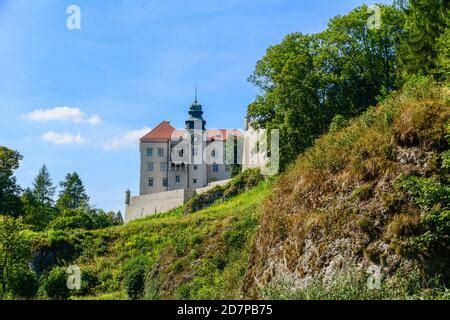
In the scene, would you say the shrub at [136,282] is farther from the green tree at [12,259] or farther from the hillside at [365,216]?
the hillside at [365,216]

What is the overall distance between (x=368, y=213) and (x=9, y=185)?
56.4 meters

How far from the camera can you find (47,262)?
43031 mm

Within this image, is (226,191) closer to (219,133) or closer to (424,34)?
(219,133)

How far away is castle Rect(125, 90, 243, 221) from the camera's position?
78125mm

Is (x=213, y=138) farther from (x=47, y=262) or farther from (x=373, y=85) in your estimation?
(x=373, y=85)

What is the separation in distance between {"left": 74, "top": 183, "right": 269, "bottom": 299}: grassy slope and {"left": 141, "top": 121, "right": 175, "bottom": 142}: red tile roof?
3294 cm

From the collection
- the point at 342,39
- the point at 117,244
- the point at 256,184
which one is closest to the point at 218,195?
the point at 256,184

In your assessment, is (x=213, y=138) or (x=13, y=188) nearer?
(x=13, y=188)

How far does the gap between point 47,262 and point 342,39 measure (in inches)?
943

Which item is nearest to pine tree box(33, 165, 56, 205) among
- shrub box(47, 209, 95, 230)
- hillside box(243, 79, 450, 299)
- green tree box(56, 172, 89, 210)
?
green tree box(56, 172, 89, 210)

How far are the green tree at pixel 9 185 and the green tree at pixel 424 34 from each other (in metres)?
43.0

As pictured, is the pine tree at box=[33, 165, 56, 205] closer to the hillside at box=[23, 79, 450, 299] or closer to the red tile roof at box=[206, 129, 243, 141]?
the red tile roof at box=[206, 129, 243, 141]

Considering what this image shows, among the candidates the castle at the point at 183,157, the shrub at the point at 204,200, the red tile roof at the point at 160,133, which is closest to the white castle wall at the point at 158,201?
the shrub at the point at 204,200

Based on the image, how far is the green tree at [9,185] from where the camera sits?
62219mm
